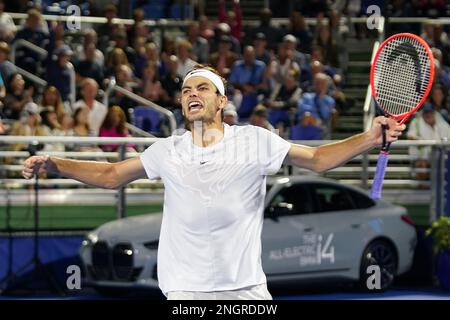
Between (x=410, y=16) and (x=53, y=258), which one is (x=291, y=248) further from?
(x=410, y=16)

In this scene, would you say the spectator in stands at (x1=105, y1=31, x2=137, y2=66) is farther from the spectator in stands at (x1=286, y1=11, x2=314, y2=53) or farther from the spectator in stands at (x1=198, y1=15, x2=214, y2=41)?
the spectator in stands at (x1=286, y1=11, x2=314, y2=53)

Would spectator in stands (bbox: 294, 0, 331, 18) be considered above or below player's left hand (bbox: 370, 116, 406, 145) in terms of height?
above

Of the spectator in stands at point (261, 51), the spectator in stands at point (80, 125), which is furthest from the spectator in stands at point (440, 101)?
the spectator in stands at point (80, 125)

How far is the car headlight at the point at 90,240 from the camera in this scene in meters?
14.4

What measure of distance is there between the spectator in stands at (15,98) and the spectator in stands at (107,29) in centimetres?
214

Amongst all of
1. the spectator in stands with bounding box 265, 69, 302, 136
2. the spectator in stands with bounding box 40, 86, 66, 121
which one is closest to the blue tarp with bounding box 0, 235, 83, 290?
the spectator in stands with bounding box 40, 86, 66, 121

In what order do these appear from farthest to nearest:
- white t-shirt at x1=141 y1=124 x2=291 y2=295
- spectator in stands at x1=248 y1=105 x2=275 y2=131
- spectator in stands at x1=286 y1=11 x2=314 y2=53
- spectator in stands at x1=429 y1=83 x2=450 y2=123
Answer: spectator in stands at x1=286 y1=11 x2=314 y2=53, spectator in stands at x1=429 y1=83 x2=450 y2=123, spectator in stands at x1=248 y1=105 x2=275 y2=131, white t-shirt at x1=141 y1=124 x2=291 y2=295

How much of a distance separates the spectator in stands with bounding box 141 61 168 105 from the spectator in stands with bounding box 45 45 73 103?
98cm

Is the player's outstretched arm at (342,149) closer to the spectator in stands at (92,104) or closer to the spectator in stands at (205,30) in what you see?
the spectator in stands at (92,104)

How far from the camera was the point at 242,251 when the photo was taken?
659 centimetres

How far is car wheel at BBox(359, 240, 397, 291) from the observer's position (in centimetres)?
1481

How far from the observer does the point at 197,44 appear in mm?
18719

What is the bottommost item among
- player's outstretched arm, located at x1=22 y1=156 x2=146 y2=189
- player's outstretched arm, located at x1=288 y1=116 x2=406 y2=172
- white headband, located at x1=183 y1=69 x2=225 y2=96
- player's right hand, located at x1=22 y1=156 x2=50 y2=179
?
player's outstretched arm, located at x1=22 y1=156 x2=146 y2=189

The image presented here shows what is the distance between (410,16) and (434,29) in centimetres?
130
